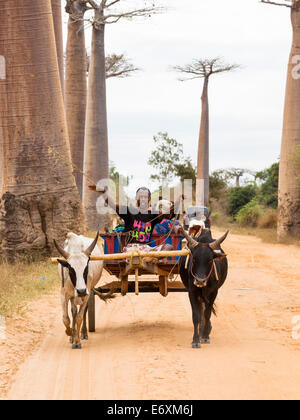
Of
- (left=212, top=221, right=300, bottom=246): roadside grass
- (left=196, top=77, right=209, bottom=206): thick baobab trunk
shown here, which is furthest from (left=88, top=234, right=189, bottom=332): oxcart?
(left=196, top=77, right=209, bottom=206): thick baobab trunk

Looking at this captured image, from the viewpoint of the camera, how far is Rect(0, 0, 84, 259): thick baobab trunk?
12414 millimetres

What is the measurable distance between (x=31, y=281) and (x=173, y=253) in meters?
4.39

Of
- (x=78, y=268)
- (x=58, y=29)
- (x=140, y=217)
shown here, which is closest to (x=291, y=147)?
(x=58, y=29)

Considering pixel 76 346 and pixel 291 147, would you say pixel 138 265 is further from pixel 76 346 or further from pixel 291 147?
pixel 291 147

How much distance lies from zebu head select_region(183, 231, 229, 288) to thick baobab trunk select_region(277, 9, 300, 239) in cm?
1558

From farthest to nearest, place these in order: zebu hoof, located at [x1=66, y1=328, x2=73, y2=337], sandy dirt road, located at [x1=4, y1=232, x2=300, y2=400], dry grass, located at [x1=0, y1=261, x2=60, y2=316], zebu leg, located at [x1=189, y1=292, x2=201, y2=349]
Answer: dry grass, located at [x1=0, y1=261, x2=60, y2=316] → zebu hoof, located at [x1=66, y1=328, x2=73, y2=337] → zebu leg, located at [x1=189, y1=292, x2=201, y2=349] → sandy dirt road, located at [x1=4, y1=232, x2=300, y2=400]

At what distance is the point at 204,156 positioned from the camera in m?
34.5

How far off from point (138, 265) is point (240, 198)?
31.0m

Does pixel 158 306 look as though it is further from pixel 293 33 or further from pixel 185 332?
pixel 293 33

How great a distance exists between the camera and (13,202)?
40.5ft

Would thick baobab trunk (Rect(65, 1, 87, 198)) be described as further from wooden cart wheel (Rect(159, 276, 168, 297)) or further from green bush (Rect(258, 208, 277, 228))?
wooden cart wheel (Rect(159, 276, 168, 297))

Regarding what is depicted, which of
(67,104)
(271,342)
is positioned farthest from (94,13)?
(271,342)

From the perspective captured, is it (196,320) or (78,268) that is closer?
(78,268)

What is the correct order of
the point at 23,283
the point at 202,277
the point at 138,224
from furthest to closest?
the point at 23,283 < the point at 138,224 < the point at 202,277
